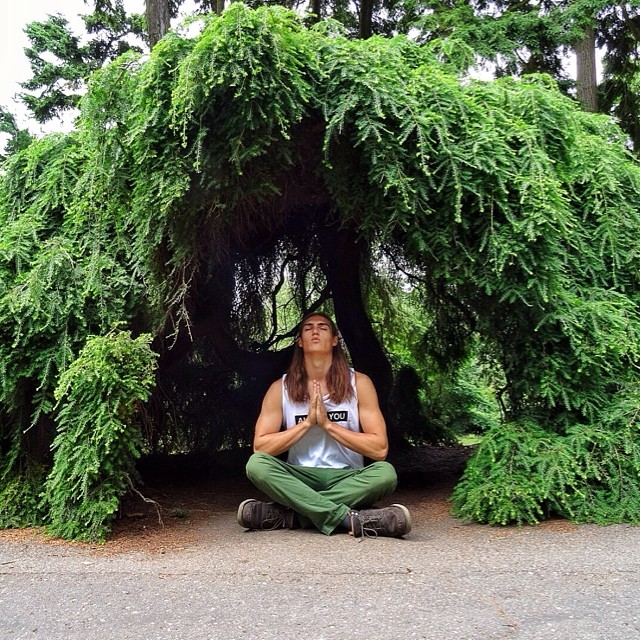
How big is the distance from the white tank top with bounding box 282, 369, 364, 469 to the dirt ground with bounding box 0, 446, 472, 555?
78 cm

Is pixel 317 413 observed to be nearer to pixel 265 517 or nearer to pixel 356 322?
pixel 265 517

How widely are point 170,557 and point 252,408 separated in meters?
3.89

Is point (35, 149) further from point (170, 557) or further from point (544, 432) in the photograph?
point (544, 432)

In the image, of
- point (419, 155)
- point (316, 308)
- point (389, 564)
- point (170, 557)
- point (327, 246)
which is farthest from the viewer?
point (316, 308)

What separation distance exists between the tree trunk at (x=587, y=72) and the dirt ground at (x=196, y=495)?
18.3 feet

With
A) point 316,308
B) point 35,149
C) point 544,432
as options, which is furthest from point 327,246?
point 544,432

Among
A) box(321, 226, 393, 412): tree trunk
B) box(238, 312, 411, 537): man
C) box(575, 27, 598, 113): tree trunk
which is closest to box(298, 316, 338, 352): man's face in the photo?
box(238, 312, 411, 537): man

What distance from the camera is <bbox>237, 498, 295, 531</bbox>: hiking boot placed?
4.30m

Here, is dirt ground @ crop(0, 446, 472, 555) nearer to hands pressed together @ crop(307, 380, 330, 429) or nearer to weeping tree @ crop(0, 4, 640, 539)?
weeping tree @ crop(0, 4, 640, 539)

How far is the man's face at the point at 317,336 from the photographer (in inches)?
187

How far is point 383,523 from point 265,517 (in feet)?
2.66

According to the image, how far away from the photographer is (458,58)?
17.3 ft

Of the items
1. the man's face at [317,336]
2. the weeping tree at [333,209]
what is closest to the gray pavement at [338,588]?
the weeping tree at [333,209]

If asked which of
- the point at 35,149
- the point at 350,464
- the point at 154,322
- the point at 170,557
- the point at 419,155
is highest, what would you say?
the point at 35,149
